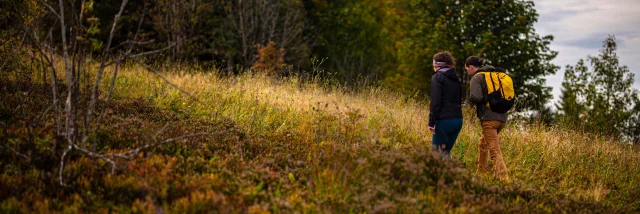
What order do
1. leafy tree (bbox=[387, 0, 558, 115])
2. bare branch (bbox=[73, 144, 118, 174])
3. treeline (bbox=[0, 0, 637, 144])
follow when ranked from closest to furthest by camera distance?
bare branch (bbox=[73, 144, 118, 174]), treeline (bbox=[0, 0, 637, 144]), leafy tree (bbox=[387, 0, 558, 115])

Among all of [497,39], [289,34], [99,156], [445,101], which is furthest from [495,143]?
[289,34]

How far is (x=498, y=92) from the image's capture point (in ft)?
22.6

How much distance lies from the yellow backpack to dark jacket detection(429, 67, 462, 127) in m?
0.71

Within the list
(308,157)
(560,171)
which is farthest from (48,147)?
(560,171)

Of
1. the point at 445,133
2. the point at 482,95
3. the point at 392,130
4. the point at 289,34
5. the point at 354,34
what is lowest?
the point at 392,130

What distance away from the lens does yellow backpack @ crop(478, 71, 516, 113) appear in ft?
22.6

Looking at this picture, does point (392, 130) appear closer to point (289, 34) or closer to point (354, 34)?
point (289, 34)

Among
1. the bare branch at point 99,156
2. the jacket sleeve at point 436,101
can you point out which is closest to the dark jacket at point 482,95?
the jacket sleeve at point 436,101

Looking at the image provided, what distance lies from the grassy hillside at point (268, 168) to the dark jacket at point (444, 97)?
0.63 meters

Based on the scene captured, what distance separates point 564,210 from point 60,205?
539 cm

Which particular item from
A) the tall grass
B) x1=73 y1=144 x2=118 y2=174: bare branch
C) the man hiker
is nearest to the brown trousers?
the man hiker

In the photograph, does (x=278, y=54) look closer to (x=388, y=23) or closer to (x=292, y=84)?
(x=292, y=84)

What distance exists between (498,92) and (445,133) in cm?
109

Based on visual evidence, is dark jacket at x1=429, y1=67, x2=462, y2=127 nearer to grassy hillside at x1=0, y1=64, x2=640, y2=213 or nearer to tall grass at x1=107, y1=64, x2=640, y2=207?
grassy hillside at x1=0, y1=64, x2=640, y2=213
